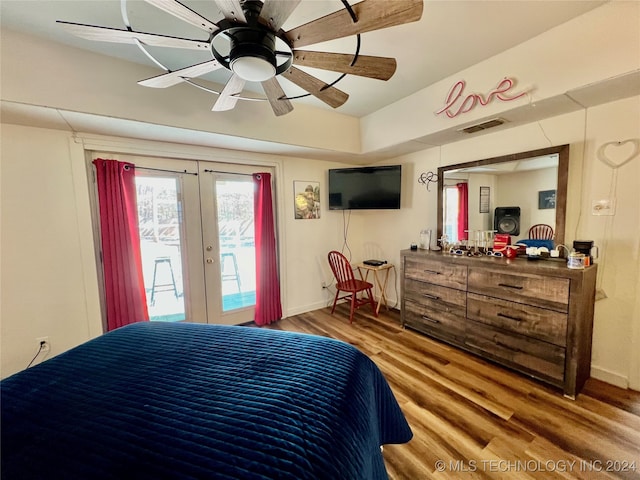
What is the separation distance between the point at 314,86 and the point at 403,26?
788 mm

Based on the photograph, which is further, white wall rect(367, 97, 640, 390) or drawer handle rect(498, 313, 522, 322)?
drawer handle rect(498, 313, 522, 322)

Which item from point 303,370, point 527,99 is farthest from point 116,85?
point 527,99

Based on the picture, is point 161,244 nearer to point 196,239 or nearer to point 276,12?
point 196,239

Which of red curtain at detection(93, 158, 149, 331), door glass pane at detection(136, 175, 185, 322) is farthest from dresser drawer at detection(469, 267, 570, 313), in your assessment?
Answer: red curtain at detection(93, 158, 149, 331)

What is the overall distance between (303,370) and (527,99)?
8.01 ft

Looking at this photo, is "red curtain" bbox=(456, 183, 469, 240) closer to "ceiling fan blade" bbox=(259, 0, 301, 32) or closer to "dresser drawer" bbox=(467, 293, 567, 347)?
"dresser drawer" bbox=(467, 293, 567, 347)

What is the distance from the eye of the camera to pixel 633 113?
5.70 ft

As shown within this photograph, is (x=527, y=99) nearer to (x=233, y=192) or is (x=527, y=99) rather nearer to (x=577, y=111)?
(x=577, y=111)

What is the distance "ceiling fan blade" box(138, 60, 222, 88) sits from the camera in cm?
129

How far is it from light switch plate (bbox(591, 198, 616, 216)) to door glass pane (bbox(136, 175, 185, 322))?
3746mm

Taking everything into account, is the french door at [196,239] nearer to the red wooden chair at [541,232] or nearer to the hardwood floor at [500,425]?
the hardwood floor at [500,425]

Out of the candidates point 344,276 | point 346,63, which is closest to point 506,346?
point 344,276

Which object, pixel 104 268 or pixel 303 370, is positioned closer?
pixel 303 370

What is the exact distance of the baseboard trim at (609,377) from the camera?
1.83 metres
